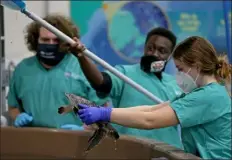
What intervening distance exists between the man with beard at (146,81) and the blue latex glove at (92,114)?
546mm

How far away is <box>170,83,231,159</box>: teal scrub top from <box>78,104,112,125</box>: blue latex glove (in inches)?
7.6

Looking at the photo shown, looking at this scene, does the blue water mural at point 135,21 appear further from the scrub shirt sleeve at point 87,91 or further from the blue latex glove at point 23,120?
the blue latex glove at point 23,120

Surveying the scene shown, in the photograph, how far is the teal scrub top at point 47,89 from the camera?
1.66 metres

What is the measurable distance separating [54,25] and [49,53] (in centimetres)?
11

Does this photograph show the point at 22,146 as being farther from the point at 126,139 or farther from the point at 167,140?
the point at 167,140

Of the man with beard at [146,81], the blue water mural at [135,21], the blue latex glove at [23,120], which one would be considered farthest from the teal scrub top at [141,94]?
the blue water mural at [135,21]

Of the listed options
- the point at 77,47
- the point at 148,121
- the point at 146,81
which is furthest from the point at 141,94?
the point at 148,121

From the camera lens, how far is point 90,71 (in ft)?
5.09

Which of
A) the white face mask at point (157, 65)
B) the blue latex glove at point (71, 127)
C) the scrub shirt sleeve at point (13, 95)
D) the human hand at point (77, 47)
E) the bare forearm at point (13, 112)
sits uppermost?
the human hand at point (77, 47)

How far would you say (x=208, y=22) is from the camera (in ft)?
8.27

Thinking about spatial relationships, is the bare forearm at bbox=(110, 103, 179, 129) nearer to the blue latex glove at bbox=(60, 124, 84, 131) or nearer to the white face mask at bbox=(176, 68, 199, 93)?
the white face mask at bbox=(176, 68, 199, 93)

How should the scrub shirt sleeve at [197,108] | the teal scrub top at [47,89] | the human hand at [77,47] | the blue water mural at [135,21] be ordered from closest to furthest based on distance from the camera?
the scrub shirt sleeve at [197,108] → the human hand at [77,47] → the teal scrub top at [47,89] → the blue water mural at [135,21]

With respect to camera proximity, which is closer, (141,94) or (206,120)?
(206,120)

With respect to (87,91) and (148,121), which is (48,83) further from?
(148,121)
